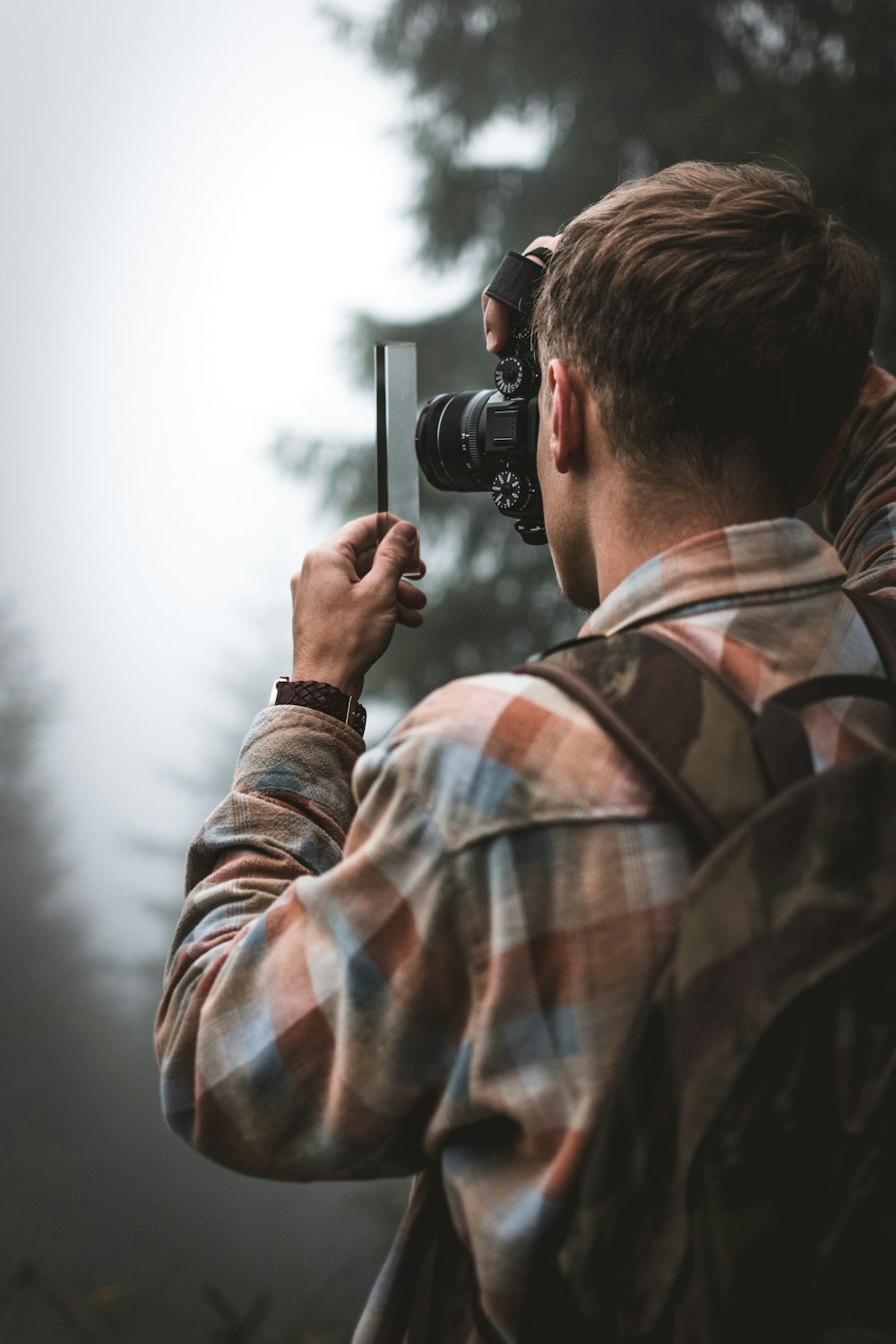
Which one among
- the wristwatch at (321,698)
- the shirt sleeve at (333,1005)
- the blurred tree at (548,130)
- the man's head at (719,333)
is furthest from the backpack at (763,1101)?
the blurred tree at (548,130)

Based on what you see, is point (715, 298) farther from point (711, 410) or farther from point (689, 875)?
point (689, 875)

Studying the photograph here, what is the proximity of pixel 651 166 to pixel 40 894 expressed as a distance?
180 centimetres

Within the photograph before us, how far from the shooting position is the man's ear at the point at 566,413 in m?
0.78

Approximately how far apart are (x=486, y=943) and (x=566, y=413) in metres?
0.37

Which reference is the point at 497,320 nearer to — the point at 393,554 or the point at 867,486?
the point at 393,554

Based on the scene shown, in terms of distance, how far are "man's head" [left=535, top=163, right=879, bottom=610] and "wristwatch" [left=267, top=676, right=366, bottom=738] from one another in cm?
28

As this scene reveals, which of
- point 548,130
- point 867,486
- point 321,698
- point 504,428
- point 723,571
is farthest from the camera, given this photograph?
point 548,130

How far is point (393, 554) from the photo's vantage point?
0.97m

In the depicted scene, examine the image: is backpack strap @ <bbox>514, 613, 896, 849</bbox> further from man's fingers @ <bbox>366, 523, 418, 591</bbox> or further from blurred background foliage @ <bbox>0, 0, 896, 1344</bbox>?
blurred background foliage @ <bbox>0, 0, 896, 1344</bbox>

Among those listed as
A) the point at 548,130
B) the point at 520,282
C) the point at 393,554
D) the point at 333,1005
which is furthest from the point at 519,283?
the point at 548,130

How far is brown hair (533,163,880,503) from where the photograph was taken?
2.36ft

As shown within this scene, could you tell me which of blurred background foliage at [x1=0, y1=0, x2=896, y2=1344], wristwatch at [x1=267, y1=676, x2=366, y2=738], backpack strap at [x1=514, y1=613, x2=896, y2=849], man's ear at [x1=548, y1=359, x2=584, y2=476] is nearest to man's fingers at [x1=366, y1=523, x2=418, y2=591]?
wristwatch at [x1=267, y1=676, x2=366, y2=738]

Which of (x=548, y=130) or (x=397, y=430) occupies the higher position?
(x=548, y=130)

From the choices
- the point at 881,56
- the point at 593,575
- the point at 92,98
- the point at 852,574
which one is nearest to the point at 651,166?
the point at 881,56
